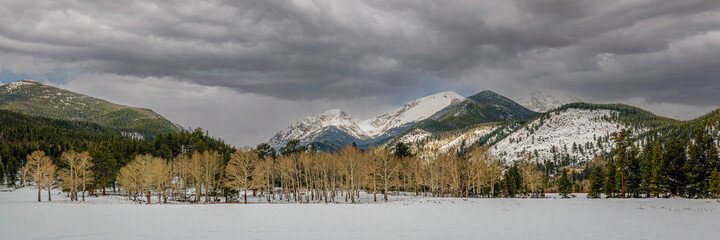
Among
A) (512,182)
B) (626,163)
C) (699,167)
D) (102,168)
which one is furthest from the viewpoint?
(512,182)

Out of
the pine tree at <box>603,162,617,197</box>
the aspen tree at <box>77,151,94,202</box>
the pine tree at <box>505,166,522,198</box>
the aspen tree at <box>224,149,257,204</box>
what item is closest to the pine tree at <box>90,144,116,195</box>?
the aspen tree at <box>77,151,94,202</box>

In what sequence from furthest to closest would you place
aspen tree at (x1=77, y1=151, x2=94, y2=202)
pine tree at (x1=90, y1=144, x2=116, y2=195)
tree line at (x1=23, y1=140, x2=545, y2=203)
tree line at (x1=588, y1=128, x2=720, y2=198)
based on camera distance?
pine tree at (x1=90, y1=144, x2=116, y2=195) → aspen tree at (x1=77, y1=151, x2=94, y2=202) → tree line at (x1=23, y1=140, x2=545, y2=203) → tree line at (x1=588, y1=128, x2=720, y2=198)

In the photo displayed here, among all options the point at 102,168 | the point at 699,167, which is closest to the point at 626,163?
the point at 699,167

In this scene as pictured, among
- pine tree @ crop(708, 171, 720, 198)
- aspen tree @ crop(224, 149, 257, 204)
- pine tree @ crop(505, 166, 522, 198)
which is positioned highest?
aspen tree @ crop(224, 149, 257, 204)

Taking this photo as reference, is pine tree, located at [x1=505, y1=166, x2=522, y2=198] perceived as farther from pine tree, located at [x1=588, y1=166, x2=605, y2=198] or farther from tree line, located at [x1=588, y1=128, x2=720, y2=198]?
tree line, located at [x1=588, y1=128, x2=720, y2=198]

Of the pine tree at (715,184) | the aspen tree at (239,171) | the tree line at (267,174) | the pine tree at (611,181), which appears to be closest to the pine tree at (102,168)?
the tree line at (267,174)

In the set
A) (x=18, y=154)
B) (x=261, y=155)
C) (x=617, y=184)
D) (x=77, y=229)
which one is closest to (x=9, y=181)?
(x=18, y=154)

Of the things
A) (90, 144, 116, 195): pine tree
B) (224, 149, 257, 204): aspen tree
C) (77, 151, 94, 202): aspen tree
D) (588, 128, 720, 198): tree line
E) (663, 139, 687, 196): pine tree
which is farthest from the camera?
(90, 144, 116, 195): pine tree

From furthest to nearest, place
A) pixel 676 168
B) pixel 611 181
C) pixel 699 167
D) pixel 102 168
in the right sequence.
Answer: pixel 102 168, pixel 611 181, pixel 676 168, pixel 699 167

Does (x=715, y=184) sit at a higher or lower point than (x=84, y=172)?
lower

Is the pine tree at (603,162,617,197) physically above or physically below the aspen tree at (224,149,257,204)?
below

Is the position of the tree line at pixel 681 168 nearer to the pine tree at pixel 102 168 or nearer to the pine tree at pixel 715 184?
the pine tree at pixel 715 184

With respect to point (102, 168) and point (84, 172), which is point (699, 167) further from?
point (102, 168)

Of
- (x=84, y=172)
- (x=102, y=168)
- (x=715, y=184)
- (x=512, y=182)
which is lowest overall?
(x=512, y=182)
